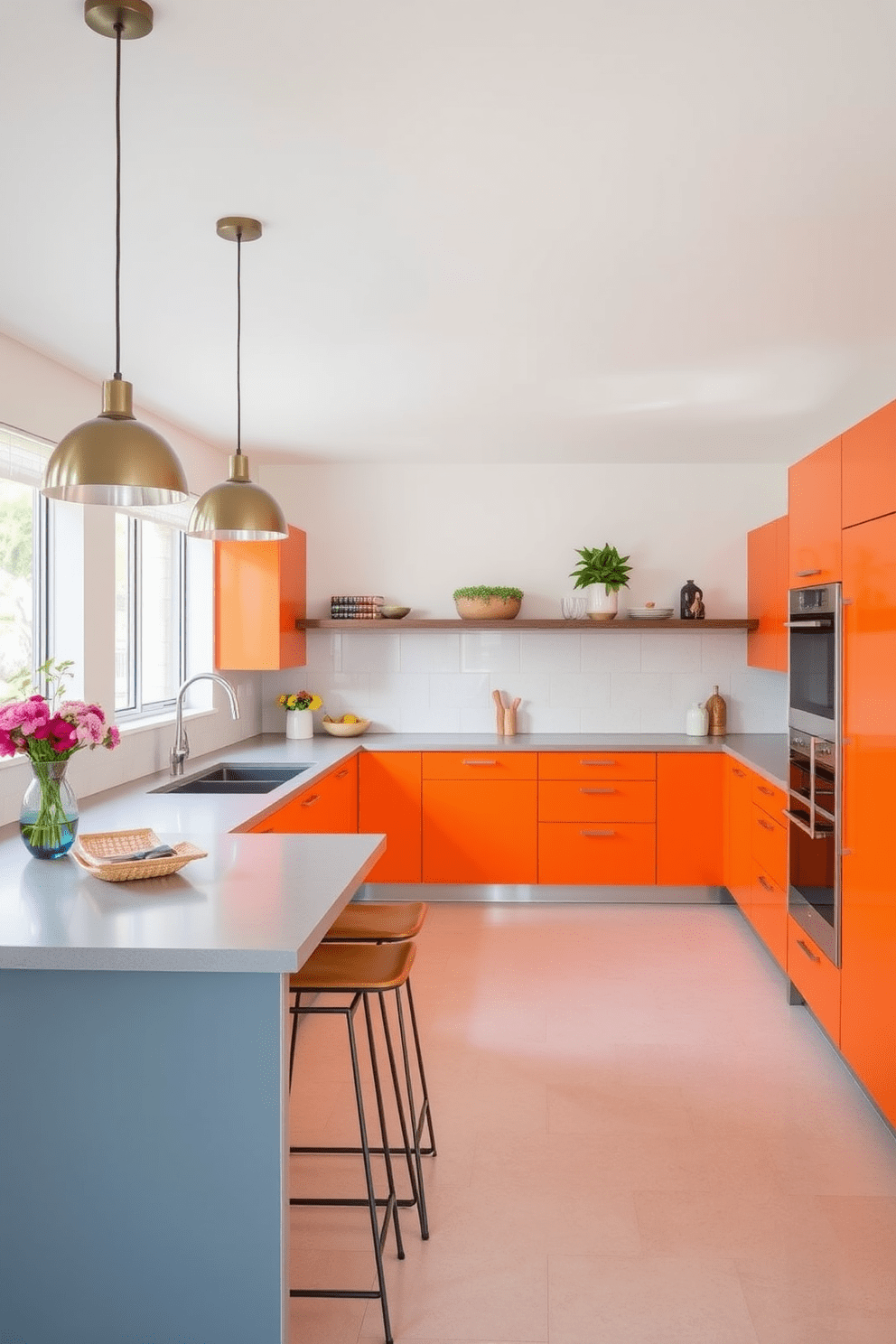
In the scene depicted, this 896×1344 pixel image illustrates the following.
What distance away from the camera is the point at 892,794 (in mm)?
2932

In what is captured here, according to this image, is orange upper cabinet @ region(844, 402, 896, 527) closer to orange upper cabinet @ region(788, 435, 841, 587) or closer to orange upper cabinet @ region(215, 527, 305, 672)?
orange upper cabinet @ region(788, 435, 841, 587)

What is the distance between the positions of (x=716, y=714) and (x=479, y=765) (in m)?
1.48

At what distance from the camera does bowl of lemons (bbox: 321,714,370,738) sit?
616cm

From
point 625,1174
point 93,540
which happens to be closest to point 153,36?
point 93,540

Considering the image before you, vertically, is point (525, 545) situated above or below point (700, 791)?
above

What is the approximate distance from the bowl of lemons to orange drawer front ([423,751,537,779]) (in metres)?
0.57

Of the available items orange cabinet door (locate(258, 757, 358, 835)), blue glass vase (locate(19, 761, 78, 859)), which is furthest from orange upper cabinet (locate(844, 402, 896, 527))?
blue glass vase (locate(19, 761, 78, 859))

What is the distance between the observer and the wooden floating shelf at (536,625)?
5988 millimetres

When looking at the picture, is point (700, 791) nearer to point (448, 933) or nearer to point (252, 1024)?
point (448, 933)

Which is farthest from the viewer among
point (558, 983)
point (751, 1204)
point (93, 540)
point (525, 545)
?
point (525, 545)

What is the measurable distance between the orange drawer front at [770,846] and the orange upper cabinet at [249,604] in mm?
2610

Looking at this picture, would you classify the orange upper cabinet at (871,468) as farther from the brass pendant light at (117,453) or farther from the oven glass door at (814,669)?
the brass pendant light at (117,453)

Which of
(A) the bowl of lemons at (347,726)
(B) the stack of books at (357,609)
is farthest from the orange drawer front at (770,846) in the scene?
(B) the stack of books at (357,609)

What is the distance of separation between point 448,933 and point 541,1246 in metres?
2.68
